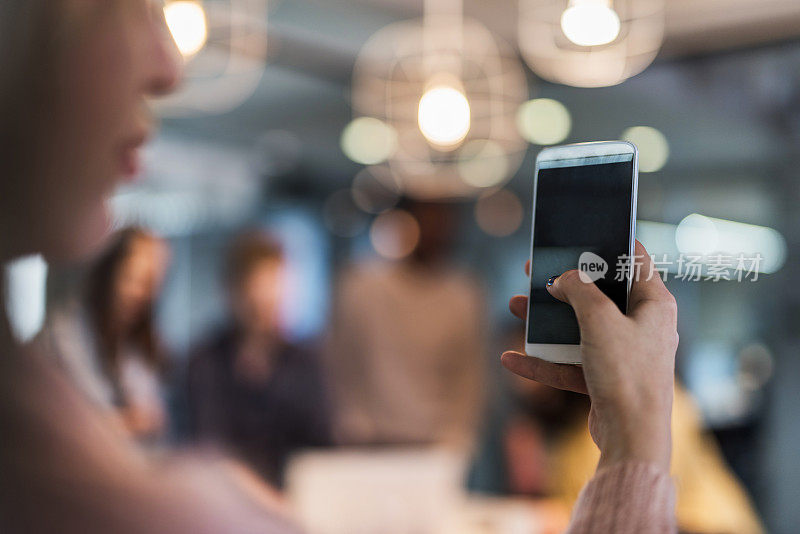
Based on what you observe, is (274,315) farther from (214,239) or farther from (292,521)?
(214,239)

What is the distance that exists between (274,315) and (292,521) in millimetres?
1749

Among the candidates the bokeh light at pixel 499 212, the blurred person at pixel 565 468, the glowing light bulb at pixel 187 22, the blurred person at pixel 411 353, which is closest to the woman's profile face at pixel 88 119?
the glowing light bulb at pixel 187 22

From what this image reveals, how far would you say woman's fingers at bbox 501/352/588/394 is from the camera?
348mm

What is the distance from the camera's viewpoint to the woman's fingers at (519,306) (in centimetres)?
38

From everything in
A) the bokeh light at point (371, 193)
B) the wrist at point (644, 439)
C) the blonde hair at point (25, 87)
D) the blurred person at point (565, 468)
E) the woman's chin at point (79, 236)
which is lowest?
the blurred person at point (565, 468)

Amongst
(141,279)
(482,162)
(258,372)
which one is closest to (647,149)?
(258,372)

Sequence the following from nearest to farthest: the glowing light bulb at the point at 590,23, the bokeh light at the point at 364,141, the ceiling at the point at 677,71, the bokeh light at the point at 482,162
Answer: the glowing light bulb at the point at 590,23, the bokeh light at the point at 482,162, the ceiling at the point at 677,71, the bokeh light at the point at 364,141

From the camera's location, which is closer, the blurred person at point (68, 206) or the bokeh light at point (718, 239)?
the blurred person at point (68, 206)

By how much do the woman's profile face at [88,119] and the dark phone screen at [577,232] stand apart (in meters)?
0.19

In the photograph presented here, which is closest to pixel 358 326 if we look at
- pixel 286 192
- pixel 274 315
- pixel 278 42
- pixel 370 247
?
pixel 274 315

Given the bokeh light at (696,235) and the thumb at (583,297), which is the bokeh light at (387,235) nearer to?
the bokeh light at (696,235)

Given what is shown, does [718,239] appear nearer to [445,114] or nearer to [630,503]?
[630,503]

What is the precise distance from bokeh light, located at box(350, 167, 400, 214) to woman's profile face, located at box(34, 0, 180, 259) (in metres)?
3.82

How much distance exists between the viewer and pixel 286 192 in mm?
4457
